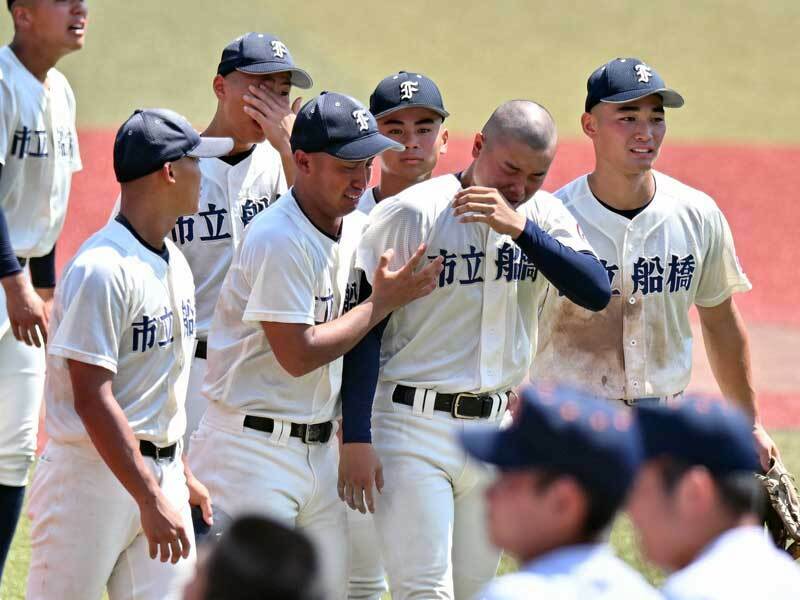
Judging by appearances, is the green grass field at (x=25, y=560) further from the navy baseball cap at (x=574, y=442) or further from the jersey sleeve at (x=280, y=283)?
the navy baseball cap at (x=574, y=442)

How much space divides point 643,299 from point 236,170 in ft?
5.16

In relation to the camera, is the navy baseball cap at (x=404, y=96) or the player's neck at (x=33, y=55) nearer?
the player's neck at (x=33, y=55)

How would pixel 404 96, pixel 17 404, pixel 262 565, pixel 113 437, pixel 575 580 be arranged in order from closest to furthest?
pixel 262 565 → pixel 575 580 → pixel 113 437 → pixel 17 404 → pixel 404 96

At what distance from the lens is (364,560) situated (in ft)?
15.3

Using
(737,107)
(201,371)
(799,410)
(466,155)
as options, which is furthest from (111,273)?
(737,107)

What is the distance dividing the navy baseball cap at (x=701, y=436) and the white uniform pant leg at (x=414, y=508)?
1637 mm

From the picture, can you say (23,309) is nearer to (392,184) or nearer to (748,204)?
(392,184)

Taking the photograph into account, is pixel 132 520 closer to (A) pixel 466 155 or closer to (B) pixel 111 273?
(B) pixel 111 273

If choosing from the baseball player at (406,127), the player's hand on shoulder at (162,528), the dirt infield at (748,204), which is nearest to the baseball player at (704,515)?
the player's hand on shoulder at (162,528)

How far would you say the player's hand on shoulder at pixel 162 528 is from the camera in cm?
362

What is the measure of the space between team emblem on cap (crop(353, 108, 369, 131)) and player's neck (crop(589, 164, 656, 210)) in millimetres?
1268

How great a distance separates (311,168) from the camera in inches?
163

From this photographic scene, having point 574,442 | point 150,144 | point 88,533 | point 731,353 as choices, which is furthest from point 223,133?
point 574,442

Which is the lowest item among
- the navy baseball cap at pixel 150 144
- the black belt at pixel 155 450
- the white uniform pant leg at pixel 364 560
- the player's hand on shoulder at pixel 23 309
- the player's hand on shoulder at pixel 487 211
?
the white uniform pant leg at pixel 364 560
